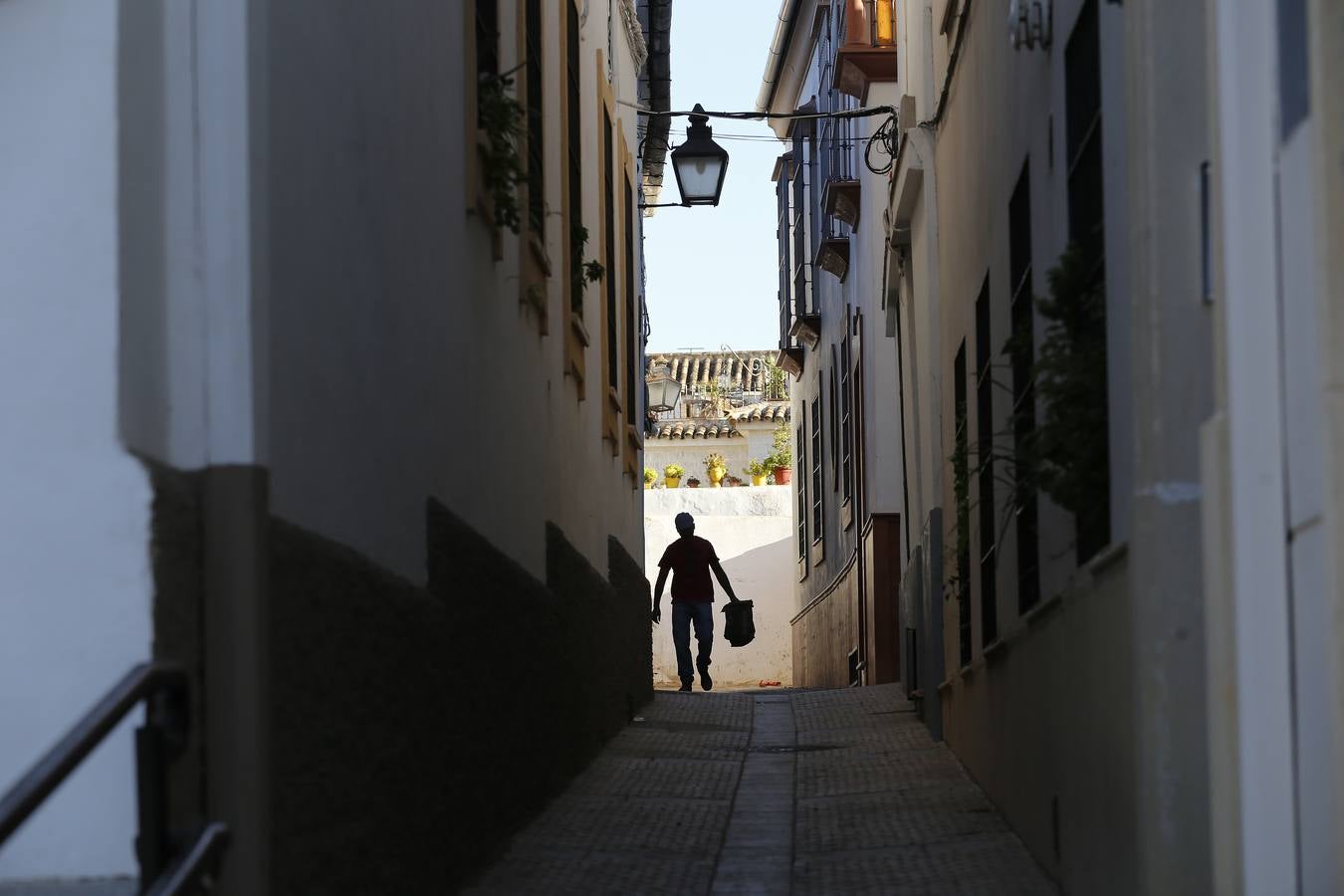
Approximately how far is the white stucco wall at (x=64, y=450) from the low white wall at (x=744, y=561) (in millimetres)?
23622

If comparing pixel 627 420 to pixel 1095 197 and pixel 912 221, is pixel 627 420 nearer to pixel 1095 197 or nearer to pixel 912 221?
pixel 912 221

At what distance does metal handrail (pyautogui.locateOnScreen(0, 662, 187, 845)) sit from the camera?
3.26 m

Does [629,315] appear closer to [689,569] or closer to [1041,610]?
[689,569]

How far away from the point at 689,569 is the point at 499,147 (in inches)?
398

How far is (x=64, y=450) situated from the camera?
443 cm

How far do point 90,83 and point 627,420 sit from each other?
487 inches

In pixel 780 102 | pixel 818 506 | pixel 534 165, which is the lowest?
pixel 818 506

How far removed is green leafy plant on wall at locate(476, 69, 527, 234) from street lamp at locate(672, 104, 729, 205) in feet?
21.6

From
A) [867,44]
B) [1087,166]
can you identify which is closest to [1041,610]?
[1087,166]

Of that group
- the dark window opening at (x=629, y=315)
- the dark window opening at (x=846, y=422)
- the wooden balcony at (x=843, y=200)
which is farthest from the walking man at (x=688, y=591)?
the wooden balcony at (x=843, y=200)

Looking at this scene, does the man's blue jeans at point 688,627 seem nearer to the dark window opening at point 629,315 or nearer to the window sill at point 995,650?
the dark window opening at point 629,315

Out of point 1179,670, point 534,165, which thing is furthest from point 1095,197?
point 534,165

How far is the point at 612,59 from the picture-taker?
1594 cm

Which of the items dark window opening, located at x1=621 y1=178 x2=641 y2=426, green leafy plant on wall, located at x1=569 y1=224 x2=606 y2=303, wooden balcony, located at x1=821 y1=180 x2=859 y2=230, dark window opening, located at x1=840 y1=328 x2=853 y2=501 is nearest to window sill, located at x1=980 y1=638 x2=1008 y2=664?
green leafy plant on wall, located at x1=569 y1=224 x2=606 y2=303
